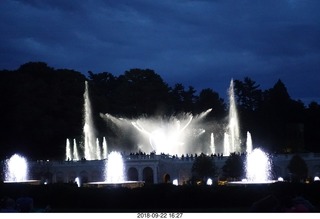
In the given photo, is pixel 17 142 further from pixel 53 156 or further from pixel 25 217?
pixel 25 217

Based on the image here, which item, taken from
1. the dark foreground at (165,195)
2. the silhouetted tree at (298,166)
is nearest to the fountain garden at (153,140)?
the silhouetted tree at (298,166)

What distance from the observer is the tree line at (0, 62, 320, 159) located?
46.7 m

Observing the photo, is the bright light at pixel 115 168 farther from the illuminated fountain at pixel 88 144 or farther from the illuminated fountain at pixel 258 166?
the illuminated fountain at pixel 258 166

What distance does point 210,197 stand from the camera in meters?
11.5

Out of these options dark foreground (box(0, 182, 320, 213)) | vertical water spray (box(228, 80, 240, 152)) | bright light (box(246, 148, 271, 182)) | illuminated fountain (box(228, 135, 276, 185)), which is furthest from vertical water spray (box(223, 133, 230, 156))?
dark foreground (box(0, 182, 320, 213))

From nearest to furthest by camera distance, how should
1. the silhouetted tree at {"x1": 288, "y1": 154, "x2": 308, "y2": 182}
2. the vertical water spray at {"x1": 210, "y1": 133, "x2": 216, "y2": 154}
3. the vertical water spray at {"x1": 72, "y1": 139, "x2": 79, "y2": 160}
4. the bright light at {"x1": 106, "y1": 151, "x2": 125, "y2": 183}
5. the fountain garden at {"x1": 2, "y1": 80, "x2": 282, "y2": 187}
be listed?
the silhouetted tree at {"x1": 288, "y1": 154, "x2": 308, "y2": 182}, the bright light at {"x1": 106, "y1": 151, "x2": 125, "y2": 183}, the fountain garden at {"x1": 2, "y1": 80, "x2": 282, "y2": 187}, the vertical water spray at {"x1": 72, "y1": 139, "x2": 79, "y2": 160}, the vertical water spray at {"x1": 210, "y1": 133, "x2": 216, "y2": 154}

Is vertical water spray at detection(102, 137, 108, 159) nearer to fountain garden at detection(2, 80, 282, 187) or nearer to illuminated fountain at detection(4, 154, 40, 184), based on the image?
fountain garden at detection(2, 80, 282, 187)

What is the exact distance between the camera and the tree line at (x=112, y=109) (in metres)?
46.7

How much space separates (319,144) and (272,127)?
445cm

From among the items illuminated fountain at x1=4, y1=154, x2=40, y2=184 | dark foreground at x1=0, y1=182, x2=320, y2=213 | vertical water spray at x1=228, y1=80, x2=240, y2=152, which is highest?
vertical water spray at x1=228, y1=80, x2=240, y2=152

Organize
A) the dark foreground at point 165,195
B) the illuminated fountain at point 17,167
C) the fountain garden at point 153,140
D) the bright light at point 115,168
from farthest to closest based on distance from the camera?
the fountain garden at point 153,140 → the illuminated fountain at point 17,167 → the bright light at point 115,168 → the dark foreground at point 165,195

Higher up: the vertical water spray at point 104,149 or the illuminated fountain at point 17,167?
the vertical water spray at point 104,149

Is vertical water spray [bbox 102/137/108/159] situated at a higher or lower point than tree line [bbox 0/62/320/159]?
lower

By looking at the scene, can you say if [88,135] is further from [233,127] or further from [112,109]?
[233,127]
